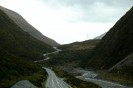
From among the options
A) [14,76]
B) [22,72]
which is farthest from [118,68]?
[14,76]

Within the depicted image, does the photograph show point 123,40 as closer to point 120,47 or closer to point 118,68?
point 120,47

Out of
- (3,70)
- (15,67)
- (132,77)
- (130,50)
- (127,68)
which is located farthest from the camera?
(130,50)

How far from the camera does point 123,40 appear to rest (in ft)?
641

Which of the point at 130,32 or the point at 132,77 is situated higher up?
the point at 130,32

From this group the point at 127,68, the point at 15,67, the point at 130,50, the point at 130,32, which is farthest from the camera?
the point at 130,32

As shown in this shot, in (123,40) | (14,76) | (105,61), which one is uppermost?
(123,40)

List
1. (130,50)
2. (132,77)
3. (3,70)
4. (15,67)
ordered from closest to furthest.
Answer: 1. (3,70)
2. (15,67)
3. (132,77)
4. (130,50)

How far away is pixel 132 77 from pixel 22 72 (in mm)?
55132

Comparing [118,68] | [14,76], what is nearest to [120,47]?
[118,68]

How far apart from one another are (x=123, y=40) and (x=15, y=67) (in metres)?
104

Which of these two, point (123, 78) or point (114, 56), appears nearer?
point (123, 78)

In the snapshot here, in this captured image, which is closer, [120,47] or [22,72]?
[22,72]

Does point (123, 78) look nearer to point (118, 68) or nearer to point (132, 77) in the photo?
point (132, 77)

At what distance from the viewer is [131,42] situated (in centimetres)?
18862
